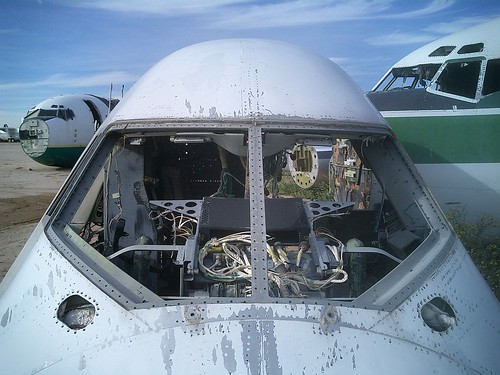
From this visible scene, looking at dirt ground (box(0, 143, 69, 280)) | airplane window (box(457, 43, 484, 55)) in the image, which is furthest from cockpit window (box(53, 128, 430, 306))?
airplane window (box(457, 43, 484, 55))

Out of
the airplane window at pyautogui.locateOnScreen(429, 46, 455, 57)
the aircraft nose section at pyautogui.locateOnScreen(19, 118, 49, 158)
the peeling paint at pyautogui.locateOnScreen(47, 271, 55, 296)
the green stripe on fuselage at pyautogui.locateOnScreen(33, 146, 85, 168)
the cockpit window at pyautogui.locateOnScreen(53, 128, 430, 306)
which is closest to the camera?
the peeling paint at pyautogui.locateOnScreen(47, 271, 55, 296)

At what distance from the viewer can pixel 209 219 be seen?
11.1 ft

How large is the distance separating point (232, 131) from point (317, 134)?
23.6 inches

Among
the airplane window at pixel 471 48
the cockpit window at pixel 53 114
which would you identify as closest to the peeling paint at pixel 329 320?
the airplane window at pixel 471 48

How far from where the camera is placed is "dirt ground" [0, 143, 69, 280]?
779cm

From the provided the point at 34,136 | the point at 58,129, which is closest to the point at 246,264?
the point at 58,129

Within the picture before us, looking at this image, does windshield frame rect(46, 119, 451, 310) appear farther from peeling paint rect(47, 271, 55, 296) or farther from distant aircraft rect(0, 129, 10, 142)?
distant aircraft rect(0, 129, 10, 142)

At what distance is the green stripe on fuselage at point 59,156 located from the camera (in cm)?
1853

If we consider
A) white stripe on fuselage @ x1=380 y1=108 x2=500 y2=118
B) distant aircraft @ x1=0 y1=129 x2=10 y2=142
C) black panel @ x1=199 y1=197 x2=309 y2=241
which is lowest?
distant aircraft @ x1=0 y1=129 x2=10 y2=142

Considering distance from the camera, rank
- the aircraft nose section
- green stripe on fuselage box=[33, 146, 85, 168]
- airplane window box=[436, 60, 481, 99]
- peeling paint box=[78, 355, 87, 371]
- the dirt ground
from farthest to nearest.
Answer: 1. green stripe on fuselage box=[33, 146, 85, 168]
2. the aircraft nose section
3. the dirt ground
4. airplane window box=[436, 60, 481, 99]
5. peeling paint box=[78, 355, 87, 371]

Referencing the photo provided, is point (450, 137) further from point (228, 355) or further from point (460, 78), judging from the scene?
point (228, 355)

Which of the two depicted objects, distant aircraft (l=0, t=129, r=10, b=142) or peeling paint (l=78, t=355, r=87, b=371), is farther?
distant aircraft (l=0, t=129, r=10, b=142)

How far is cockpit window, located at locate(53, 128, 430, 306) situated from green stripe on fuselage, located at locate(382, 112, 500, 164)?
2660 mm

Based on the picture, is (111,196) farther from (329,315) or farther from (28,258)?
(329,315)
